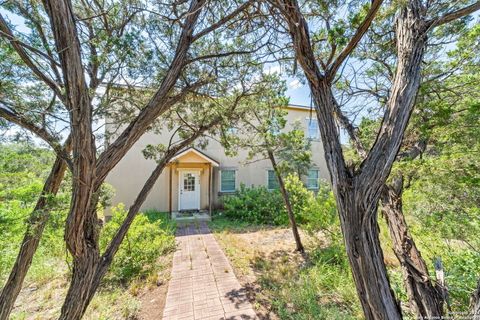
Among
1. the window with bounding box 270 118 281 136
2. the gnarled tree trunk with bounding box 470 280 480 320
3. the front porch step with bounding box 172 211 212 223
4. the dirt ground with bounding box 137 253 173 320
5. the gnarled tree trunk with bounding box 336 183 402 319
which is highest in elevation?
the window with bounding box 270 118 281 136

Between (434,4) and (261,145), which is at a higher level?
(434,4)

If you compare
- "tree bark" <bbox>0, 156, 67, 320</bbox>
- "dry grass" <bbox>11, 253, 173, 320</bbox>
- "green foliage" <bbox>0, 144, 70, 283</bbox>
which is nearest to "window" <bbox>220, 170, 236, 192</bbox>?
"dry grass" <bbox>11, 253, 173, 320</bbox>

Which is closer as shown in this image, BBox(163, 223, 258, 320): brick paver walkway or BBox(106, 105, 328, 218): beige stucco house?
BBox(163, 223, 258, 320): brick paver walkway

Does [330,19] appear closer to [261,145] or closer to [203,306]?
[261,145]

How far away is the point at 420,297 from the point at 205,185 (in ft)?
30.4

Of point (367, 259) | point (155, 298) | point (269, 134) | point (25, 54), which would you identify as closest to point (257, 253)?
point (155, 298)

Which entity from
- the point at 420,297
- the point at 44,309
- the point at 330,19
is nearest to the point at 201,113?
the point at 330,19

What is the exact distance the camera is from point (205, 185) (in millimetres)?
10742

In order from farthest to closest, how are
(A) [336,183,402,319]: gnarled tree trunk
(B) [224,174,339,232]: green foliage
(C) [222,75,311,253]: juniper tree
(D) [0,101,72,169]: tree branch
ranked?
(B) [224,174,339,232]: green foliage → (C) [222,75,311,253]: juniper tree → (D) [0,101,72,169]: tree branch → (A) [336,183,402,319]: gnarled tree trunk

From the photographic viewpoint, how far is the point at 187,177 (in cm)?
1043

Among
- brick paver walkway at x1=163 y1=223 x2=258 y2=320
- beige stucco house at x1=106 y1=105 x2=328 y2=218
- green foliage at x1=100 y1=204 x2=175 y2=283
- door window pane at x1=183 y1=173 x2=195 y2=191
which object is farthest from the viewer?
door window pane at x1=183 y1=173 x2=195 y2=191

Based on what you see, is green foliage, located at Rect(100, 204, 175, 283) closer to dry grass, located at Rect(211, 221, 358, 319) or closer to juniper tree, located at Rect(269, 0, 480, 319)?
dry grass, located at Rect(211, 221, 358, 319)

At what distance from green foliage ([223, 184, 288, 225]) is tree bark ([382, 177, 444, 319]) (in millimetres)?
5839

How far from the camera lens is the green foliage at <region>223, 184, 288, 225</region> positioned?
29.6 feet
